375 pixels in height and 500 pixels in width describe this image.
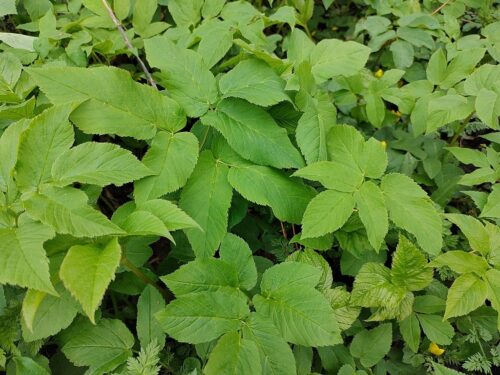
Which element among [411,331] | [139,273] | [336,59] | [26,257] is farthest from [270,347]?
[336,59]

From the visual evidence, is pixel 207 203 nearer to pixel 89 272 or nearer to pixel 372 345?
pixel 89 272

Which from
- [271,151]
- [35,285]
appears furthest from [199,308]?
[271,151]

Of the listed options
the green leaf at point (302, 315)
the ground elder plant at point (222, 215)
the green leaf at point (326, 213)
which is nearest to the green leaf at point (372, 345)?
the ground elder plant at point (222, 215)

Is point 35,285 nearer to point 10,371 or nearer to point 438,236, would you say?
point 10,371

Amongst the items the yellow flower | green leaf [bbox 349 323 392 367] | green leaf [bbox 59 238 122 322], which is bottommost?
the yellow flower

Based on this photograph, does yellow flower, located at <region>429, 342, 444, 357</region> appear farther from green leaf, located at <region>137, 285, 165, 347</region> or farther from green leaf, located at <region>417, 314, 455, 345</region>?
green leaf, located at <region>137, 285, 165, 347</region>

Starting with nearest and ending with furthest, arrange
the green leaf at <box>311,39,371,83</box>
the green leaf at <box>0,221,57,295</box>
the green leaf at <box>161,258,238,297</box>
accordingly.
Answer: the green leaf at <box>0,221,57,295</box>, the green leaf at <box>161,258,238,297</box>, the green leaf at <box>311,39,371,83</box>

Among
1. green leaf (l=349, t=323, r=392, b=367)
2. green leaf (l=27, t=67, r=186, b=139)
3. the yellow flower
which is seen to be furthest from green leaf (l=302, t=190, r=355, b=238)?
the yellow flower

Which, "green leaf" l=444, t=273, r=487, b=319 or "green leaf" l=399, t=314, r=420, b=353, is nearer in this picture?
"green leaf" l=444, t=273, r=487, b=319
